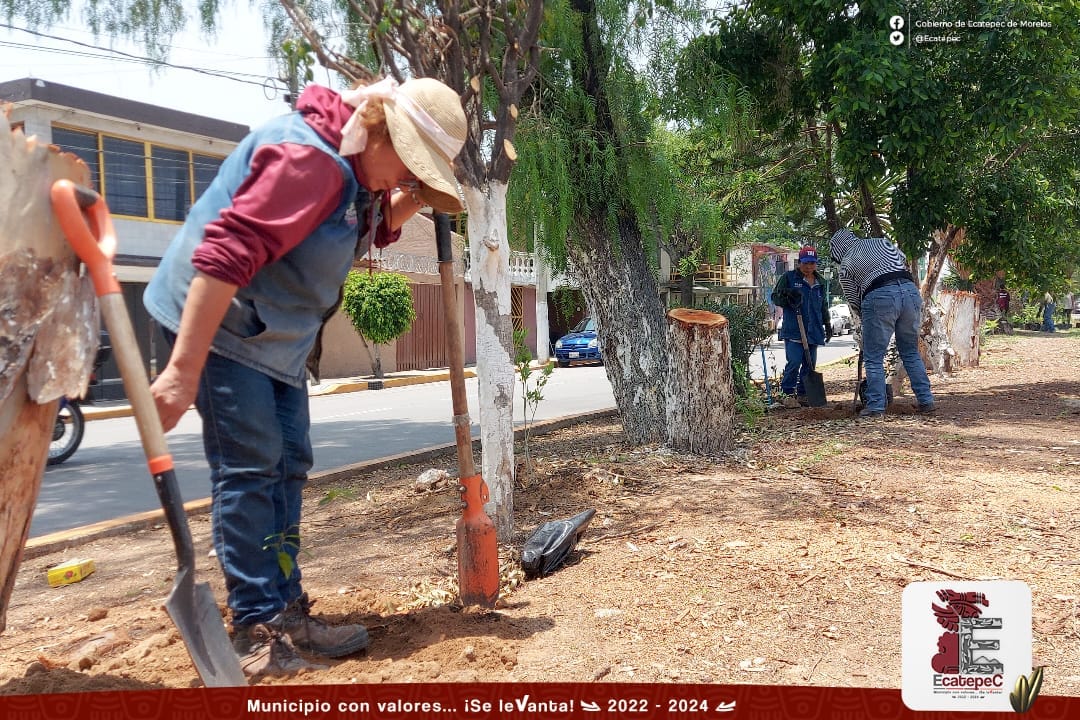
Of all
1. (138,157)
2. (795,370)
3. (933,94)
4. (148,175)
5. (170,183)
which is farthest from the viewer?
(170,183)

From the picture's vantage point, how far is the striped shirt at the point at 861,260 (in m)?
7.34

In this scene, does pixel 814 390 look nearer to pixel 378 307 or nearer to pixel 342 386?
pixel 342 386

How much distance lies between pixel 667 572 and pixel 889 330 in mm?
4917

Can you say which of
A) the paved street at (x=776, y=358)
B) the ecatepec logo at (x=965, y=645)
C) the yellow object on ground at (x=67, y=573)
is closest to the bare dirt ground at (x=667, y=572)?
the yellow object on ground at (x=67, y=573)

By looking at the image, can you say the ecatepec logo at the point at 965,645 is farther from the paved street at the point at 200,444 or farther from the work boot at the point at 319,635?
the paved street at the point at 200,444

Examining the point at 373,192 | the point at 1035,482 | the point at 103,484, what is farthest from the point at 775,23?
the point at 103,484

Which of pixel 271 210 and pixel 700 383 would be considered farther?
pixel 700 383

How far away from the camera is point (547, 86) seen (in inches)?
231

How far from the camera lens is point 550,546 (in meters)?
3.46

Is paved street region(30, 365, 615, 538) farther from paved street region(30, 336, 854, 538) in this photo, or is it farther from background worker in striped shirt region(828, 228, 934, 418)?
background worker in striped shirt region(828, 228, 934, 418)

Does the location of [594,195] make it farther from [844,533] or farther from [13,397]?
[13,397]

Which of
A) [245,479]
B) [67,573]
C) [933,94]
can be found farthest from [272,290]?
[933,94]

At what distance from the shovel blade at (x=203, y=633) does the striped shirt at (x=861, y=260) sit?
6482mm

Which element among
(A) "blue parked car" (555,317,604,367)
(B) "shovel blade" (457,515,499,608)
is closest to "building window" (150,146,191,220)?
(A) "blue parked car" (555,317,604,367)
